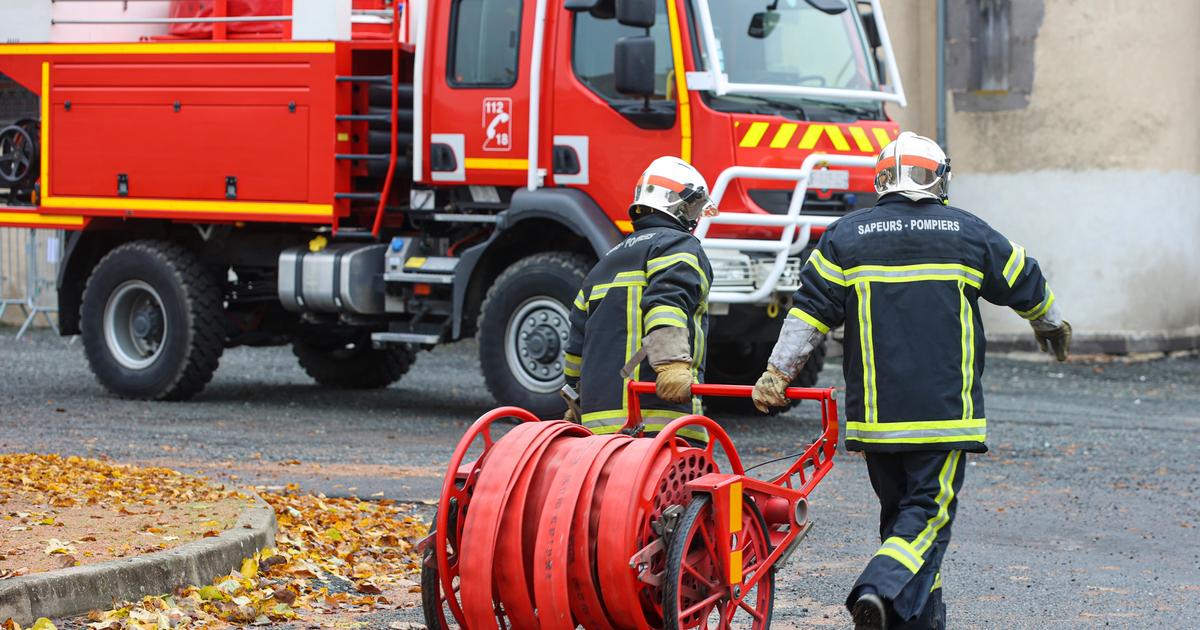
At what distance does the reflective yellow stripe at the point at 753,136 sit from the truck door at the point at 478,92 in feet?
5.18

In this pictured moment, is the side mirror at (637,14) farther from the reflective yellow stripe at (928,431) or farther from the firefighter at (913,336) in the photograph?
the reflective yellow stripe at (928,431)

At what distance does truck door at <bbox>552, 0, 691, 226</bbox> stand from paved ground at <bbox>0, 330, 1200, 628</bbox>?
191cm

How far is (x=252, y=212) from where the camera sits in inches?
509

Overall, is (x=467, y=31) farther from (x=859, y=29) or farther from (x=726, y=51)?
(x=859, y=29)

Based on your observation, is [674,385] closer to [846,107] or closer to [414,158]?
[846,107]

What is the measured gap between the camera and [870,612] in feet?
17.5

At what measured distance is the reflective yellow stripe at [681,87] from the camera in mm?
11383

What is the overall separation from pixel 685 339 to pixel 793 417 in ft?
24.2

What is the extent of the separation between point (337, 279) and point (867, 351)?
746 cm

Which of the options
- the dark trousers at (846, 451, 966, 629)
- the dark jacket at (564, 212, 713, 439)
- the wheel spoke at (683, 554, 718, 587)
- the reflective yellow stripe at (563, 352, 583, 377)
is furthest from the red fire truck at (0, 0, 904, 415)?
the wheel spoke at (683, 554, 718, 587)

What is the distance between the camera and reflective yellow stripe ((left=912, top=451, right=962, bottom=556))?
18.2 feet

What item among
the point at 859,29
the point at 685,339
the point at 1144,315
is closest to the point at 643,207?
the point at 685,339

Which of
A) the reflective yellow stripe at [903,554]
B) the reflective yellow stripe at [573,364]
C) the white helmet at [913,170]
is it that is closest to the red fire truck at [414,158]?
the reflective yellow stripe at [573,364]

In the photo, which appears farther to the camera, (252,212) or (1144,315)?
(1144,315)
